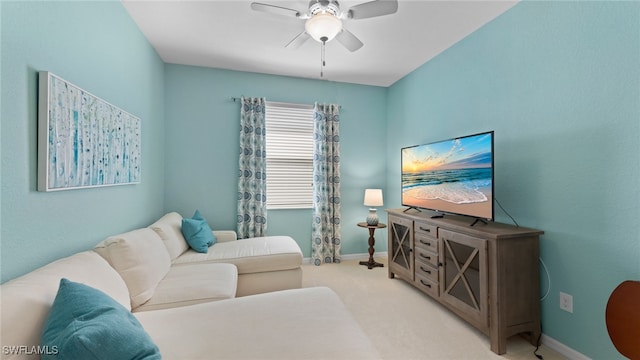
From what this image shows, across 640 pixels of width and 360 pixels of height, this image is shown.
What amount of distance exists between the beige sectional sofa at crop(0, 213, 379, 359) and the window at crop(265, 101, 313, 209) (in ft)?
5.62

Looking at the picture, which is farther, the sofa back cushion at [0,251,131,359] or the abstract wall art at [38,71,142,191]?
the abstract wall art at [38,71,142,191]

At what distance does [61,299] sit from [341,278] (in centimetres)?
275

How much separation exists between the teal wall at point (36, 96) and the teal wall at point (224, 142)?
39.5 inches

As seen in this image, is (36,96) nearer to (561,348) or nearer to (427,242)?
(427,242)

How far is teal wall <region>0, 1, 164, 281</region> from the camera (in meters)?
1.12

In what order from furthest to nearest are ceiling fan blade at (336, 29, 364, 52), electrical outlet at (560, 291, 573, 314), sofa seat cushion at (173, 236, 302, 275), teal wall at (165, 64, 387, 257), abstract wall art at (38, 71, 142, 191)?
teal wall at (165, 64, 387, 257)
sofa seat cushion at (173, 236, 302, 275)
ceiling fan blade at (336, 29, 364, 52)
electrical outlet at (560, 291, 573, 314)
abstract wall art at (38, 71, 142, 191)

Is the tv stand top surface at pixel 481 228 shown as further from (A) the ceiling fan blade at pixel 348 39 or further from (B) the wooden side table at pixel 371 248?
(A) the ceiling fan blade at pixel 348 39

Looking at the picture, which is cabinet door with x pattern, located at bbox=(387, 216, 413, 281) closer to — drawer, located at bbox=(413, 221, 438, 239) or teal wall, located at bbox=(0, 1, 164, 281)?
drawer, located at bbox=(413, 221, 438, 239)

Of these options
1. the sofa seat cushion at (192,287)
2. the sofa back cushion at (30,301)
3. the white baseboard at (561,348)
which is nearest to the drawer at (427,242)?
the white baseboard at (561,348)

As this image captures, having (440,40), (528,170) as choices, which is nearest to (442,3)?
(440,40)

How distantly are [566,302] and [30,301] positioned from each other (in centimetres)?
303

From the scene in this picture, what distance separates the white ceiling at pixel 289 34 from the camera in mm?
2254

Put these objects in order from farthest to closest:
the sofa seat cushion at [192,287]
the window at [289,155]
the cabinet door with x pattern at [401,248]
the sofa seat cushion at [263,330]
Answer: the window at [289,155] < the cabinet door with x pattern at [401,248] < the sofa seat cushion at [192,287] < the sofa seat cushion at [263,330]

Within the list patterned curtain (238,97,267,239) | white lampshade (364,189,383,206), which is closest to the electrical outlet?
white lampshade (364,189,383,206)
